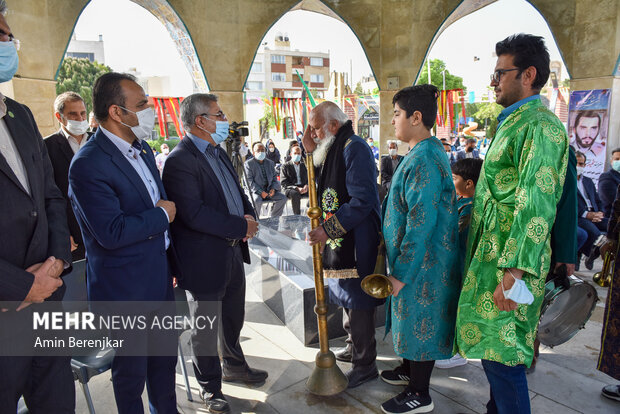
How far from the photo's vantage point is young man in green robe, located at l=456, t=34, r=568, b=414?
170 centimetres

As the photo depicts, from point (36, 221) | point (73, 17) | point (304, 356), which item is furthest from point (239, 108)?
point (36, 221)

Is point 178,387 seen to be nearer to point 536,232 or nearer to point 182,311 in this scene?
point 182,311

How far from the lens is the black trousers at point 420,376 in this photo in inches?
97.6

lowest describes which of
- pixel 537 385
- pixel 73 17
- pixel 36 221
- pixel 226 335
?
pixel 537 385

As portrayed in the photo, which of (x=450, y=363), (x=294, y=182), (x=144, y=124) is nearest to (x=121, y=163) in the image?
(x=144, y=124)

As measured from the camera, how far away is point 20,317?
163 centimetres

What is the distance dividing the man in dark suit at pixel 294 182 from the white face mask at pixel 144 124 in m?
6.32

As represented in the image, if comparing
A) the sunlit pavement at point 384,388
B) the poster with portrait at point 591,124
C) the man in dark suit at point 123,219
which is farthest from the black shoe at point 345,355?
the poster with portrait at point 591,124

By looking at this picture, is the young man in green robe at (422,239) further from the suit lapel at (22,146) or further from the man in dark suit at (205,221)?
the suit lapel at (22,146)

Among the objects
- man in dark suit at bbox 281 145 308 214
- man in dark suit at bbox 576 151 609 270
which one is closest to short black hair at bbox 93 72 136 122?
man in dark suit at bbox 576 151 609 270

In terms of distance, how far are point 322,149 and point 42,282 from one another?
70.0 inches

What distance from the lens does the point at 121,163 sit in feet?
6.58

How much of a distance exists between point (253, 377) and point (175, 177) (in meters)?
1.48

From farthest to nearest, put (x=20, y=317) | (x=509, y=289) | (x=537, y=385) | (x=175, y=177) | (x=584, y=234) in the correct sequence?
(x=584, y=234) → (x=537, y=385) → (x=175, y=177) → (x=509, y=289) → (x=20, y=317)
